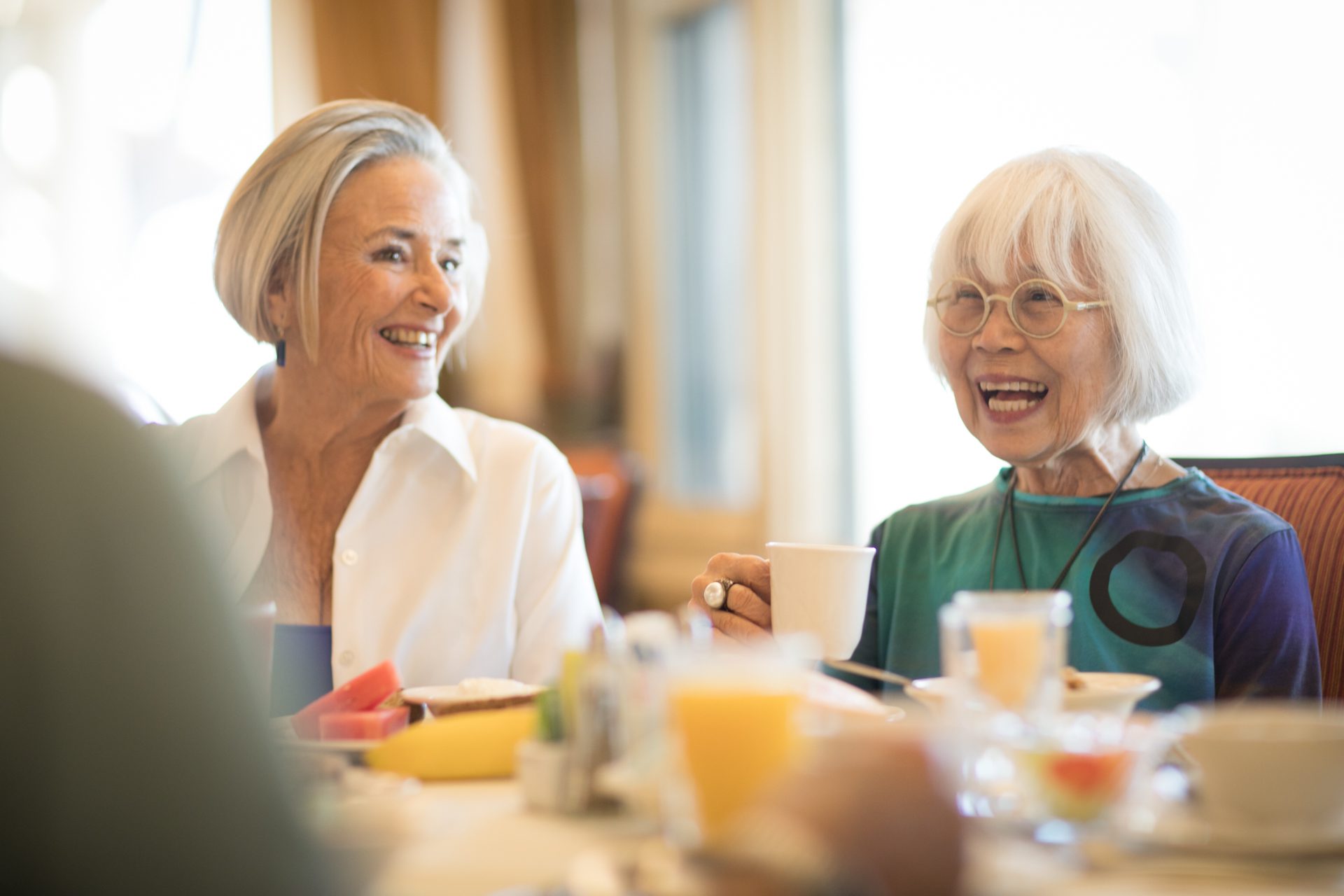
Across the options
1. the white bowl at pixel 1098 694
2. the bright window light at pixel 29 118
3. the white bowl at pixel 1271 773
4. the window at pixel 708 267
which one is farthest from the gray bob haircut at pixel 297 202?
the bright window light at pixel 29 118

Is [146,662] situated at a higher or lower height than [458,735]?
higher

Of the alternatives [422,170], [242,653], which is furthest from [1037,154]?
[242,653]

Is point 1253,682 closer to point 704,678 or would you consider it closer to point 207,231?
point 704,678

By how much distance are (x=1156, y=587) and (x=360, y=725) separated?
3.23ft

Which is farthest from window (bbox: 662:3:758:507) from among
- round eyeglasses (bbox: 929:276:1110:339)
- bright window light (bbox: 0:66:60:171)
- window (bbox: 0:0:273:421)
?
round eyeglasses (bbox: 929:276:1110:339)

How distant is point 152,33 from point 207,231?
0.77m

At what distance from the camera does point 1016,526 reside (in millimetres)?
1670

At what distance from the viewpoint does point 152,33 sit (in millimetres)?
4531

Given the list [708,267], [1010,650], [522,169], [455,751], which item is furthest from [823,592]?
[522,169]

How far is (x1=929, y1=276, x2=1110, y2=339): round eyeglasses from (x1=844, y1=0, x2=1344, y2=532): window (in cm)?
23

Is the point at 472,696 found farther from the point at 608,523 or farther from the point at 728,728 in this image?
the point at 608,523

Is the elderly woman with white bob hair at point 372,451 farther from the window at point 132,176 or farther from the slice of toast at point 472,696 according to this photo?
the window at point 132,176

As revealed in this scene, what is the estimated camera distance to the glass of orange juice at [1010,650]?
3.20 ft

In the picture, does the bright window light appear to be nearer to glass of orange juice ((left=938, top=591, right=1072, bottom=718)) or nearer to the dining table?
the dining table
